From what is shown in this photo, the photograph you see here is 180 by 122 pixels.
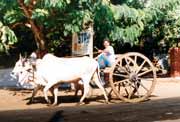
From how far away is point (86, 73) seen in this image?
1530cm

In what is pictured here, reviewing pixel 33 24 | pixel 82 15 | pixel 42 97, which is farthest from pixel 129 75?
pixel 33 24

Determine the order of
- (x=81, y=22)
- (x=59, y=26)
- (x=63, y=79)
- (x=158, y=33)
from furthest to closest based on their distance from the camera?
1. (x=158, y=33)
2. (x=59, y=26)
3. (x=81, y=22)
4. (x=63, y=79)

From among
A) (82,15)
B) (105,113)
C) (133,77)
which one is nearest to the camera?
(105,113)

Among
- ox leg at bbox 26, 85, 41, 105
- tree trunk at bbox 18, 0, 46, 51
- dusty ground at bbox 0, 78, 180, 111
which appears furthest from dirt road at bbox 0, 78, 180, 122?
tree trunk at bbox 18, 0, 46, 51

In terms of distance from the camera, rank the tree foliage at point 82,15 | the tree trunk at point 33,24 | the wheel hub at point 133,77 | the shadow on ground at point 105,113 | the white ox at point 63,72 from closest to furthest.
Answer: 1. the shadow on ground at point 105,113
2. the white ox at point 63,72
3. the wheel hub at point 133,77
4. the tree foliage at point 82,15
5. the tree trunk at point 33,24

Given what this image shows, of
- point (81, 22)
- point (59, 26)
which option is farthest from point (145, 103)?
point (59, 26)

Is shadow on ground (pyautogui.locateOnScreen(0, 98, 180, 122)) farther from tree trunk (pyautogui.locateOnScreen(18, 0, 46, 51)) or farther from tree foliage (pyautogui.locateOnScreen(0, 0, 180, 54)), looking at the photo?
tree trunk (pyautogui.locateOnScreen(18, 0, 46, 51))

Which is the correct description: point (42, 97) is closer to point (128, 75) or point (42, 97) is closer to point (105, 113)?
point (128, 75)

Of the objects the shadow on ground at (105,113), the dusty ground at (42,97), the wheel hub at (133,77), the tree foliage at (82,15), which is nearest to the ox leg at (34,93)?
the dusty ground at (42,97)

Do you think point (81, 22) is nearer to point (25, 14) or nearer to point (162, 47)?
point (25, 14)

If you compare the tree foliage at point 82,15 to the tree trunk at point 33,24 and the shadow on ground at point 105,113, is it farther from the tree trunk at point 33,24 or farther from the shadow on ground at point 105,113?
the shadow on ground at point 105,113

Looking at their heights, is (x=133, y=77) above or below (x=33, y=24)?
below

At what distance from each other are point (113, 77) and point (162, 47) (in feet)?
35.4

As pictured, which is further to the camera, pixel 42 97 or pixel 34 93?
pixel 42 97
